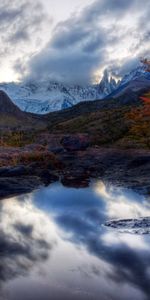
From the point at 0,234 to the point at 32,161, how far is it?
101ft

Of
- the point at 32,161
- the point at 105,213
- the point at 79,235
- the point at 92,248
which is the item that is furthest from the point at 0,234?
the point at 32,161

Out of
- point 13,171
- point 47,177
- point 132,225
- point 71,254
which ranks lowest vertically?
point 71,254

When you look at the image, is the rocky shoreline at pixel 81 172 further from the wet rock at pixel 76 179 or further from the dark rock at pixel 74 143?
the dark rock at pixel 74 143

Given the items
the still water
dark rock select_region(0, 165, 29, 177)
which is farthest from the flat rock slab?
dark rock select_region(0, 165, 29, 177)

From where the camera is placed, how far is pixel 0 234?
58.0 feet

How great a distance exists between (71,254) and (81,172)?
97.2 feet

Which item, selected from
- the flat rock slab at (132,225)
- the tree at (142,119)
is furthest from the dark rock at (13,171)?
the flat rock slab at (132,225)

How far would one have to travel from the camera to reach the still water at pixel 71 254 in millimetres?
11375

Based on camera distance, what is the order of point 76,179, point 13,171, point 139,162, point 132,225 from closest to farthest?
point 132,225 < point 13,171 < point 76,179 < point 139,162

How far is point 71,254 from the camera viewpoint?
14.5 metres

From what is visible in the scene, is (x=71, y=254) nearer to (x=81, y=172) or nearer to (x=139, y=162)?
(x=81, y=172)

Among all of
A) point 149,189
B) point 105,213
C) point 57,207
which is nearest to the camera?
point 105,213

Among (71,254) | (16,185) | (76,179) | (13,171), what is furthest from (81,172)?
(71,254)

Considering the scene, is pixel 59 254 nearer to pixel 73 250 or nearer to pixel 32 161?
pixel 73 250
